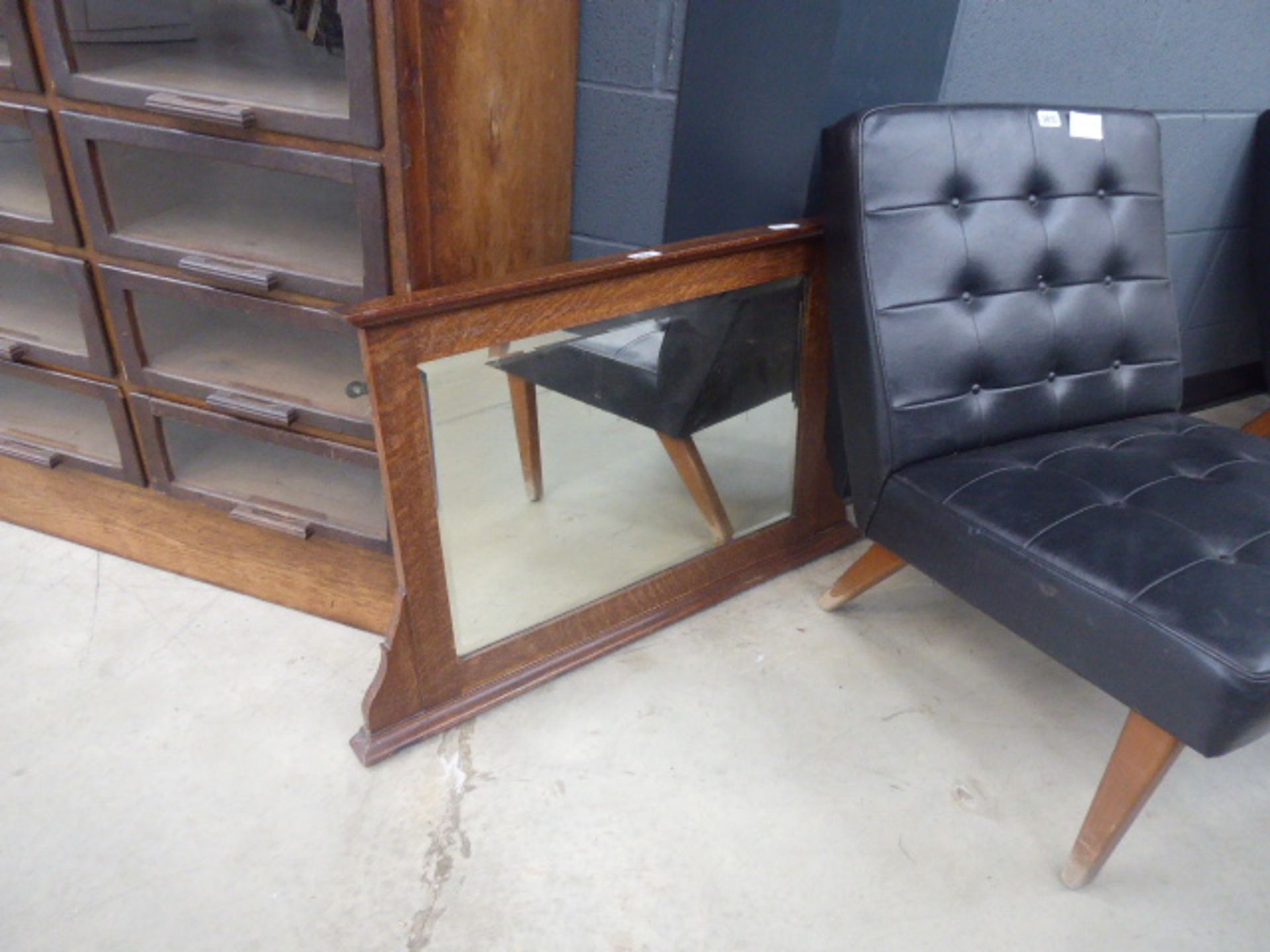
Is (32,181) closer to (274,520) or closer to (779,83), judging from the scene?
(274,520)

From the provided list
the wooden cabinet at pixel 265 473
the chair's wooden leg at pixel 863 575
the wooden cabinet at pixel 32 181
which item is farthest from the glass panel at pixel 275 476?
the chair's wooden leg at pixel 863 575

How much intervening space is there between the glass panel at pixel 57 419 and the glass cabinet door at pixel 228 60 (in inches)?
21.1

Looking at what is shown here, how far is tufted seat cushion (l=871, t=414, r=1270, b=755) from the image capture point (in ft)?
3.21

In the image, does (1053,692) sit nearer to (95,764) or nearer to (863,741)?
(863,741)

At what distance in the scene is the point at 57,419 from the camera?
1564mm

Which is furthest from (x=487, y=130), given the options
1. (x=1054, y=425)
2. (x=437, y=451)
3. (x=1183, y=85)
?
(x=1183, y=85)

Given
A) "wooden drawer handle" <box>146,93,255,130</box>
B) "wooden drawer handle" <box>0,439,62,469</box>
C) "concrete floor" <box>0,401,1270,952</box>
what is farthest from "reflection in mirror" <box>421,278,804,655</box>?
"wooden drawer handle" <box>0,439,62,469</box>

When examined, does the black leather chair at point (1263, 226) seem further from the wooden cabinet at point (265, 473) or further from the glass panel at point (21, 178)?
the glass panel at point (21, 178)

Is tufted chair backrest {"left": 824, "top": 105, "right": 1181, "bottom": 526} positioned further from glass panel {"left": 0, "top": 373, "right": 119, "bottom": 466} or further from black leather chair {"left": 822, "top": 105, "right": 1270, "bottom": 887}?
glass panel {"left": 0, "top": 373, "right": 119, "bottom": 466}

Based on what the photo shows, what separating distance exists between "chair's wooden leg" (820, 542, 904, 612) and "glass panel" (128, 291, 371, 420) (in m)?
0.78

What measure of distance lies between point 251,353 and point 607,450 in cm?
57

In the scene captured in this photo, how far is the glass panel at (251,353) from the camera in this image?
133cm

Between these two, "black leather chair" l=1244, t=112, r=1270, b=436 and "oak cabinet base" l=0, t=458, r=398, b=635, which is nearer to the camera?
"oak cabinet base" l=0, t=458, r=398, b=635

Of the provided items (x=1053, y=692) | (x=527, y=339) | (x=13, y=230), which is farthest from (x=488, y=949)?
(x=13, y=230)
